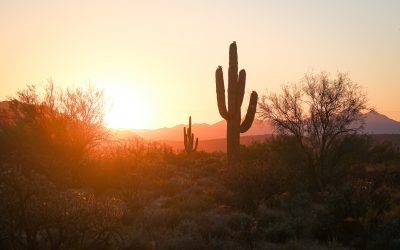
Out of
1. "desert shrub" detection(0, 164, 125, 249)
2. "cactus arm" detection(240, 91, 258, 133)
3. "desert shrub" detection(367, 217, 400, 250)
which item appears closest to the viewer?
"desert shrub" detection(0, 164, 125, 249)

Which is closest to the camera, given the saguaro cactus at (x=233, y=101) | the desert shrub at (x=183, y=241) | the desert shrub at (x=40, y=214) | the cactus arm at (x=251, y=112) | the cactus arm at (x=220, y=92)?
the desert shrub at (x=40, y=214)

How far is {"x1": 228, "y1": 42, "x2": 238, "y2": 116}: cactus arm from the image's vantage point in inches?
904

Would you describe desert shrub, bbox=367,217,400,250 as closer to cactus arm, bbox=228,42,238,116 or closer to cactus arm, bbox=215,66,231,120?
cactus arm, bbox=228,42,238,116

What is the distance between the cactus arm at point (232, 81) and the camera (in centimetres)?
2295

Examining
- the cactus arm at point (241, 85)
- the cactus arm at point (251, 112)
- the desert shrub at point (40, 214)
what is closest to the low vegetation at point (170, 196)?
the desert shrub at point (40, 214)

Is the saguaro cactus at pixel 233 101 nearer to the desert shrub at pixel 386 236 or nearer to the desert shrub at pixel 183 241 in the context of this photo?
the desert shrub at pixel 386 236

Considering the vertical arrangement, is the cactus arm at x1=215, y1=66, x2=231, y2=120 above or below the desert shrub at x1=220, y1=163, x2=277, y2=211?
above

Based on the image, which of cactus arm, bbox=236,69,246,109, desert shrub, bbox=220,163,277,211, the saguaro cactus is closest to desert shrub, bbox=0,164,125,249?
desert shrub, bbox=220,163,277,211

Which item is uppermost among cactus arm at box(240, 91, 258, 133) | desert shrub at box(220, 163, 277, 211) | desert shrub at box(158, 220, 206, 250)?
cactus arm at box(240, 91, 258, 133)

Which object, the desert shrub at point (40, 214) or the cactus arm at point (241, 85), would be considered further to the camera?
the cactus arm at point (241, 85)

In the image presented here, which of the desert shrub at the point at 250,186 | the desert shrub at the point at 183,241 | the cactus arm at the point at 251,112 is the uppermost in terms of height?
the cactus arm at the point at 251,112

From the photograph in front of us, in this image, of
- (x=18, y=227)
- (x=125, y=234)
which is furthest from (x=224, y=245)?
(x=18, y=227)

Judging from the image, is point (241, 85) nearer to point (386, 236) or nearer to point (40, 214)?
point (386, 236)

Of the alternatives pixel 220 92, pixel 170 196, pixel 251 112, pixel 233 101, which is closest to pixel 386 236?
pixel 170 196
